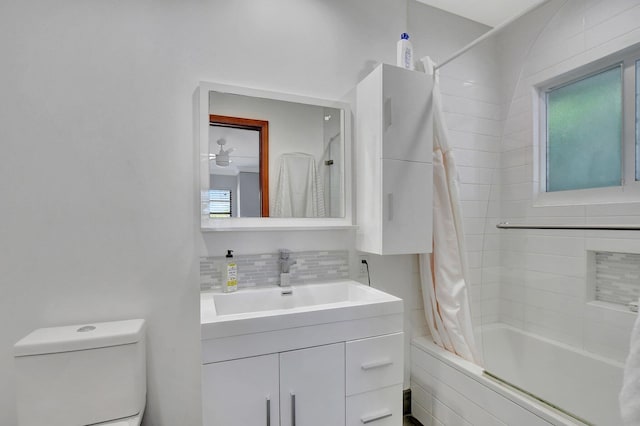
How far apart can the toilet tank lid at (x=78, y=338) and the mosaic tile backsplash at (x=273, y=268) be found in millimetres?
355

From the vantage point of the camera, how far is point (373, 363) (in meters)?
1.34

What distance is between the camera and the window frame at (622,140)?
113 cm

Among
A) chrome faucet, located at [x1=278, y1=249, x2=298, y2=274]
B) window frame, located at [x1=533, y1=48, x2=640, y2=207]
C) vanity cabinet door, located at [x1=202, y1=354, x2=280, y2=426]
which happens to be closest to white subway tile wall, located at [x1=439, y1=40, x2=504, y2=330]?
window frame, located at [x1=533, y1=48, x2=640, y2=207]

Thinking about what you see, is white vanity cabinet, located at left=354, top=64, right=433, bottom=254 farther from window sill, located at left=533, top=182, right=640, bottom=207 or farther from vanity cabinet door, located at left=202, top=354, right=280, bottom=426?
vanity cabinet door, located at left=202, top=354, right=280, bottom=426

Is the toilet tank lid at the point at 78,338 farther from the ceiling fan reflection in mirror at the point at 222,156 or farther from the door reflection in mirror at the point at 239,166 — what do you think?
the ceiling fan reflection in mirror at the point at 222,156

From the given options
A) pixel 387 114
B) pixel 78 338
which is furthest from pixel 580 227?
pixel 78 338

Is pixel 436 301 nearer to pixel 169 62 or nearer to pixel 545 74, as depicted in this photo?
pixel 545 74

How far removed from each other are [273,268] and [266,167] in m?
0.54

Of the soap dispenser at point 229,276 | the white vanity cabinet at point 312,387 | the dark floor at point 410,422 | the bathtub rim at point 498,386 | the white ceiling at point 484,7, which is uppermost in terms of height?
the white ceiling at point 484,7

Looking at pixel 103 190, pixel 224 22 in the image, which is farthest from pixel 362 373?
pixel 224 22

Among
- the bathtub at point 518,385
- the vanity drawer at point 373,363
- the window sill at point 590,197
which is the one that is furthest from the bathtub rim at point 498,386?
the window sill at point 590,197

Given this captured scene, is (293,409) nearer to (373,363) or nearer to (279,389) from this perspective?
(279,389)

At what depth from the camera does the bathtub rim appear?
1.16m

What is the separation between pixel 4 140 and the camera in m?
1.27
